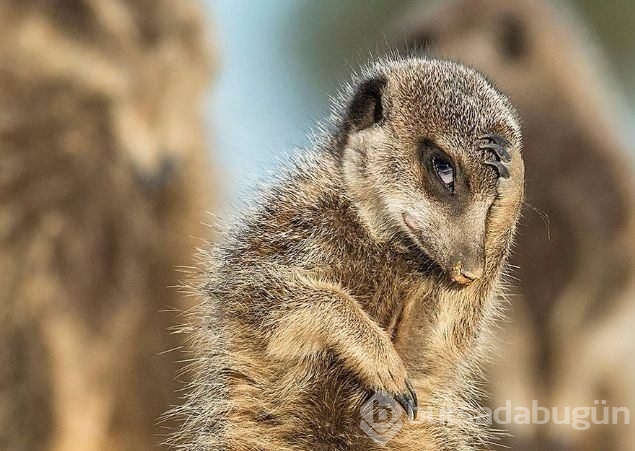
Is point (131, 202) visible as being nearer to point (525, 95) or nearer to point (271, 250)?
point (525, 95)

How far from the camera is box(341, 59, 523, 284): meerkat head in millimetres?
556

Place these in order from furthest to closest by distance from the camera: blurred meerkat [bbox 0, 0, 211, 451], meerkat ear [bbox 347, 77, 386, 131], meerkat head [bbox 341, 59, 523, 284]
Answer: blurred meerkat [bbox 0, 0, 211, 451], meerkat ear [bbox 347, 77, 386, 131], meerkat head [bbox 341, 59, 523, 284]

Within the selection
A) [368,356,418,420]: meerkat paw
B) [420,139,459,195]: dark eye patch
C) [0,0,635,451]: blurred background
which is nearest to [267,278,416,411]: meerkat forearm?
[368,356,418,420]: meerkat paw

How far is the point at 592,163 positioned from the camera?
1.65m

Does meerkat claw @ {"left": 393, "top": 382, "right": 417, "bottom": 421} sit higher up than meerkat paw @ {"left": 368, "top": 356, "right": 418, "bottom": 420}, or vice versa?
meerkat paw @ {"left": 368, "top": 356, "right": 418, "bottom": 420}

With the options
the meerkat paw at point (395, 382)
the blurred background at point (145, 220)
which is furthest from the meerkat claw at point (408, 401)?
the blurred background at point (145, 220)

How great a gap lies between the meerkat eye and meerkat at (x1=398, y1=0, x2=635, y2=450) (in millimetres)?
907

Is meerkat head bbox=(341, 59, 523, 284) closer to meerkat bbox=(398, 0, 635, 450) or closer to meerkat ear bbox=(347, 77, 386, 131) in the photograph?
meerkat ear bbox=(347, 77, 386, 131)

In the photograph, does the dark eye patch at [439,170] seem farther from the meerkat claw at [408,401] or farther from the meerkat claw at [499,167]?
the meerkat claw at [408,401]

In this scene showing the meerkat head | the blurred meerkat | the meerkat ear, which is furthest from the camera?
the blurred meerkat

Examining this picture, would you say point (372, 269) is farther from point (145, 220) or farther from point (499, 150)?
point (145, 220)

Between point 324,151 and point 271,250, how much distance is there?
3.5 inches

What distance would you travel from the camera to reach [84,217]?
1544mm

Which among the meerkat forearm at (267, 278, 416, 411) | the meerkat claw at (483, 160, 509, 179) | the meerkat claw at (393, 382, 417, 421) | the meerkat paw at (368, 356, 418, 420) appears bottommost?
the meerkat claw at (393, 382, 417, 421)
